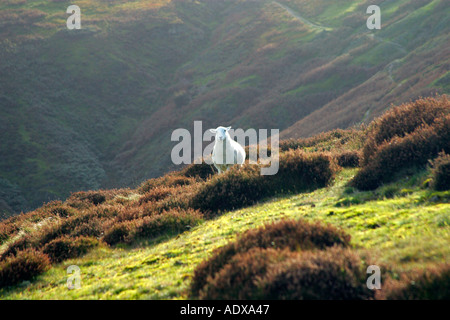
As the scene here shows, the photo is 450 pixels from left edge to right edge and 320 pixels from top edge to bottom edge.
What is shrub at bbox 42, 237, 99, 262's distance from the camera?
9.70m

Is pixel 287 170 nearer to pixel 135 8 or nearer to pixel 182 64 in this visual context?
pixel 182 64

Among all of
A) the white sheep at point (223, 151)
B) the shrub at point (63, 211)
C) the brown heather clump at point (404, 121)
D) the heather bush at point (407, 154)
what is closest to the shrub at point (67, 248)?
the shrub at point (63, 211)

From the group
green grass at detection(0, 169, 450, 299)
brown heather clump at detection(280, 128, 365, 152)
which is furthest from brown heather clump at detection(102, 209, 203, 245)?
brown heather clump at detection(280, 128, 365, 152)

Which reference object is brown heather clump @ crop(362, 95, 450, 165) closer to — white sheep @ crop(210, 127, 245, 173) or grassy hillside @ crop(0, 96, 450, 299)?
grassy hillside @ crop(0, 96, 450, 299)

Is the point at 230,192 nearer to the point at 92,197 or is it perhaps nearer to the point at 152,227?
the point at 152,227

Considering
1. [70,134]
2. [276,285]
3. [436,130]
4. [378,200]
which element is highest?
[70,134]

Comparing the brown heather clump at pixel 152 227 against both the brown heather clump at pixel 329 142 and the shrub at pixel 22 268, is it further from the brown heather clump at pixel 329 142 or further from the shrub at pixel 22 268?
the brown heather clump at pixel 329 142

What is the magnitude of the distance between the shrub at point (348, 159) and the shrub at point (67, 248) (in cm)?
907

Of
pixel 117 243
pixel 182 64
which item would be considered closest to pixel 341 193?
pixel 117 243

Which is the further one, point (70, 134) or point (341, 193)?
point (70, 134)

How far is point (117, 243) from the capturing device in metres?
10.3

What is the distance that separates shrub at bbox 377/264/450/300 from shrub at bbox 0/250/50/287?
25.6 feet

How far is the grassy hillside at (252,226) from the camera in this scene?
534cm
